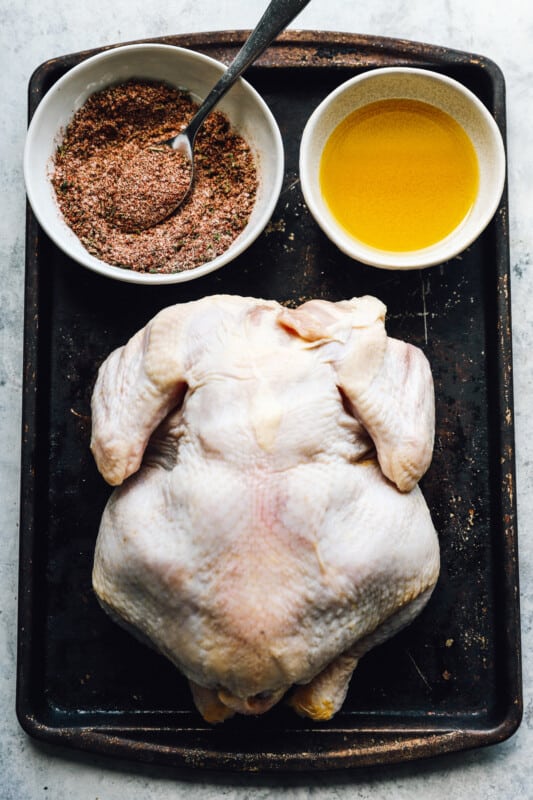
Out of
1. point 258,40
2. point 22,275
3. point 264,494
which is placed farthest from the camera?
point 22,275

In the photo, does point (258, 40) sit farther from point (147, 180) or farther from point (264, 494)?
point (264, 494)

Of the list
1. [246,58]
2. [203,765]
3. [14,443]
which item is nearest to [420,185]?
[246,58]

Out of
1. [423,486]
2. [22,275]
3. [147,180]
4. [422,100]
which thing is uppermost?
[422,100]

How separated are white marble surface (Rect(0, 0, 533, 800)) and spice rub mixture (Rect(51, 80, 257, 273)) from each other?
21cm

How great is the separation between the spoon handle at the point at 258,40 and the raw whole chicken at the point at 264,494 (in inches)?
15.4

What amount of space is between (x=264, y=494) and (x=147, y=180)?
→ 66 cm

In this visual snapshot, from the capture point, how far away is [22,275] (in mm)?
1768

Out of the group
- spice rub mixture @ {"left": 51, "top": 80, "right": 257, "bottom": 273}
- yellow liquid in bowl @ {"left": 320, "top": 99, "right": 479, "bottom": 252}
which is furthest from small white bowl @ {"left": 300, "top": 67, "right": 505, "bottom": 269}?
spice rub mixture @ {"left": 51, "top": 80, "right": 257, "bottom": 273}

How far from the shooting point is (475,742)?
5.29 ft

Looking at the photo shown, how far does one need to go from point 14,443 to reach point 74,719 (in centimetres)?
56

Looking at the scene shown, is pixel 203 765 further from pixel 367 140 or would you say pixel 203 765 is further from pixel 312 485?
pixel 367 140

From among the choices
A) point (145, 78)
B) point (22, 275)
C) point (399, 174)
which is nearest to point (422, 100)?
point (399, 174)

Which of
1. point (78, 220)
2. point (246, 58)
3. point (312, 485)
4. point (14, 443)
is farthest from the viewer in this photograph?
point (14, 443)

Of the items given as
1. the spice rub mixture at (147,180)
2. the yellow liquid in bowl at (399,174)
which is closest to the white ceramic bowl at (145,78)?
the spice rub mixture at (147,180)
